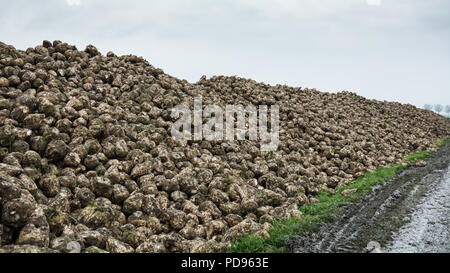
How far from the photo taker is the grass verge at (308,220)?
8.41 meters

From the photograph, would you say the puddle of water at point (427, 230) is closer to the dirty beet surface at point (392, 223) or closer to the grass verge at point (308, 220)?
the dirty beet surface at point (392, 223)

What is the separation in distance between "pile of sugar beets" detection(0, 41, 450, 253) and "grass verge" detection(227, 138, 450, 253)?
1.10 ft

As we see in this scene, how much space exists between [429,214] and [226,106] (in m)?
10.6

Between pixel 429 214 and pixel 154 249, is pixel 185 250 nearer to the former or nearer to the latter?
pixel 154 249

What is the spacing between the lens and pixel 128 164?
34.2 ft

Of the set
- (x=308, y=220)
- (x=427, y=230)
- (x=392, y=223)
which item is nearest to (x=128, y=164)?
(x=308, y=220)

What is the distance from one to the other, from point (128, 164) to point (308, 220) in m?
6.02

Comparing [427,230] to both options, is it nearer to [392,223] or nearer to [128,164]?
[392,223]

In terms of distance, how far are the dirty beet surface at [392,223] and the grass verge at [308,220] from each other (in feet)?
0.82

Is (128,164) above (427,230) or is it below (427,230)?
above

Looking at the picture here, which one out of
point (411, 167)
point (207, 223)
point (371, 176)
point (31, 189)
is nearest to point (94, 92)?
point (31, 189)

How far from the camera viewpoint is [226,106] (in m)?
17.9

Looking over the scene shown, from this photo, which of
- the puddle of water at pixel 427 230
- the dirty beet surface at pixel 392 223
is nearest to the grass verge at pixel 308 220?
the dirty beet surface at pixel 392 223

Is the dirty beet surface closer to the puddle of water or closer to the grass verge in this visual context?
the puddle of water
